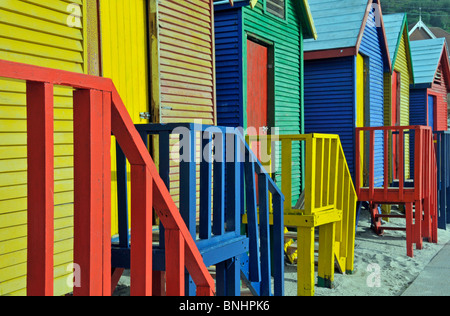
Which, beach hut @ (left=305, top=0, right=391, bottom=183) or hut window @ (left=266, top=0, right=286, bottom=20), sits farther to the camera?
beach hut @ (left=305, top=0, right=391, bottom=183)

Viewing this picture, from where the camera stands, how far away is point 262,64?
30.8ft

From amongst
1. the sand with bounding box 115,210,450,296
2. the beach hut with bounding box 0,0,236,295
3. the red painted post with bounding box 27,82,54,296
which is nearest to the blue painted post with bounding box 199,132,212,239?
the beach hut with bounding box 0,0,236,295

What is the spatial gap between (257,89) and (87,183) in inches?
291

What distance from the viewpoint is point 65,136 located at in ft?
14.4

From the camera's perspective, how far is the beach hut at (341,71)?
11961 mm

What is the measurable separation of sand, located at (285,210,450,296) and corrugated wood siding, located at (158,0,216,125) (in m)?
2.41

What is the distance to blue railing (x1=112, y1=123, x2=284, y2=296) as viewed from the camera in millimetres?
3545

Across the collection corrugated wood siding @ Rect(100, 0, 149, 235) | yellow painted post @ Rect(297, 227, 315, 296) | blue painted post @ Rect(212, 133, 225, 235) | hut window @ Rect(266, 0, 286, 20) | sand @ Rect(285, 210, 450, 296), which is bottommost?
sand @ Rect(285, 210, 450, 296)

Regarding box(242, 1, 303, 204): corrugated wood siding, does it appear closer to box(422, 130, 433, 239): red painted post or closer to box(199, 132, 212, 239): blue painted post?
box(422, 130, 433, 239): red painted post

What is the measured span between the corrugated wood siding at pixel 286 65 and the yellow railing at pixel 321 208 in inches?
97.7

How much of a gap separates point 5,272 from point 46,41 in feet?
5.67
